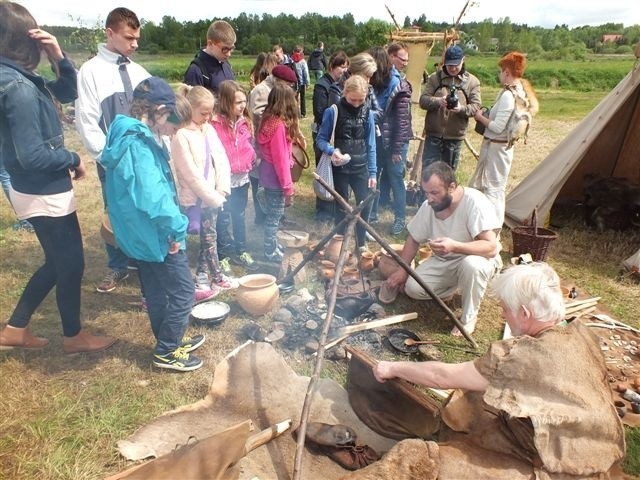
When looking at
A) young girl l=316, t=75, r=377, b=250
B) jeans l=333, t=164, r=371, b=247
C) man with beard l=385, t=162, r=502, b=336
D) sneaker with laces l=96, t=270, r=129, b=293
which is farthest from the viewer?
jeans l=333, t=164, r=371, b=247

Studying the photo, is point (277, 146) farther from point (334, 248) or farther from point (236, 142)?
point (334, 248)

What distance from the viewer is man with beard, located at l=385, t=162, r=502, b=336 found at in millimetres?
3643

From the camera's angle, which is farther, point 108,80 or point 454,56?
point 454,56

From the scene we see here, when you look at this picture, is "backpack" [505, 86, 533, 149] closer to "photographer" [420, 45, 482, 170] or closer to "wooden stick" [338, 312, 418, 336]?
"photographer" [420, 45, 482, 170]

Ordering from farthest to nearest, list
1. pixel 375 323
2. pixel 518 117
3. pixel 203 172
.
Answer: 1. pixel 518 117
2. pixel 203 172
3. pixel 375 323

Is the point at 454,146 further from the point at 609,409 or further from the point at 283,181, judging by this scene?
the point at 609,409

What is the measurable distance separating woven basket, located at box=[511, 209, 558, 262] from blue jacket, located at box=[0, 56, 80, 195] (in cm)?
444

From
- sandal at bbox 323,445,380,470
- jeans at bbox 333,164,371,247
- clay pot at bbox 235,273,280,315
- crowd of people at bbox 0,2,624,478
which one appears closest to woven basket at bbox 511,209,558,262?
crowd of people at bbox 0,2,624,478

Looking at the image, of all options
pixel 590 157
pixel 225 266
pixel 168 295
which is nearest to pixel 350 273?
pixel 225 266

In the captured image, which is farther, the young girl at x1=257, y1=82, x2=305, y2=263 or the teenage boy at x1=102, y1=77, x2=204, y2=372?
the young girl at x1=257, y1=82, x2=305, y2=263

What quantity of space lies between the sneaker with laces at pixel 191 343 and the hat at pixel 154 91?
5.69 ft

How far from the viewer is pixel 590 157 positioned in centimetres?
708

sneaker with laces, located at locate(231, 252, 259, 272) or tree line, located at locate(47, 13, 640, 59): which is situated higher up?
tree line, located at locate(47, 13, 640, 59)

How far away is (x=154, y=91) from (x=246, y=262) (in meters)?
2.49
